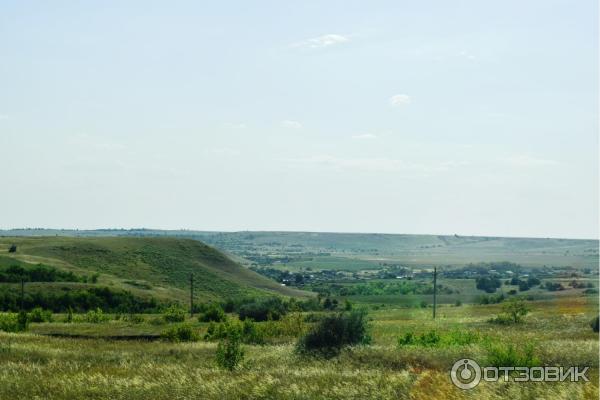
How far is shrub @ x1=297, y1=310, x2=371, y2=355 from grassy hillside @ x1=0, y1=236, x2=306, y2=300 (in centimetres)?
9601

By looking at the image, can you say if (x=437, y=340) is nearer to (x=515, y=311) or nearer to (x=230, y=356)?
(x=230, y=356)

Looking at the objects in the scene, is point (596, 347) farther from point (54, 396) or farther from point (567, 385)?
point (54, 396)

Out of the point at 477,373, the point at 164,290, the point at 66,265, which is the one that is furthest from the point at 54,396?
the point at 66,265

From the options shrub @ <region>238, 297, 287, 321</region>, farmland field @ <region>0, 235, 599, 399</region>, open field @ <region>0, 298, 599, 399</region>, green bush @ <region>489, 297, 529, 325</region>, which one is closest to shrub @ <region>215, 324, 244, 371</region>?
farmland field @ <region>0, 235, 599, 399</region>

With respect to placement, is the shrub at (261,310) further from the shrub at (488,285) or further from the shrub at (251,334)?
the shrub at (488,285)

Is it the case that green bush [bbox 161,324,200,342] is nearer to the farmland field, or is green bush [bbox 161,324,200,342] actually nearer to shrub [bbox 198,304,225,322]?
the farmland field

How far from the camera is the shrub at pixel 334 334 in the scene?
1110 inches

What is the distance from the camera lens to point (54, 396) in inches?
686

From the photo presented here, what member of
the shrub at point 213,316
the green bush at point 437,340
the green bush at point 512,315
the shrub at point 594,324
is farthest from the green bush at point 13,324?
the shrub at point 594,324

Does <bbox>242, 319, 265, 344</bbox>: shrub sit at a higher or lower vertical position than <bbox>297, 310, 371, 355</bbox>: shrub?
lower

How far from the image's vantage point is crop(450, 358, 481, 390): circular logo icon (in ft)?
50.2

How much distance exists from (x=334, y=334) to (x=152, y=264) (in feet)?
444

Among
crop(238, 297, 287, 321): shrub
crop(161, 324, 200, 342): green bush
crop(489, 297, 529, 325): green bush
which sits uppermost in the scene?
crop(489, 297, 529, 325): green bush

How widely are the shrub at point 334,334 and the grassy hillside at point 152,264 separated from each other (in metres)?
A: 96.0
